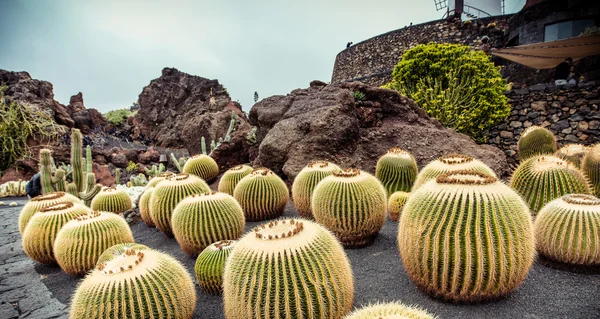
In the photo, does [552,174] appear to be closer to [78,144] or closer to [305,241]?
[305,241]

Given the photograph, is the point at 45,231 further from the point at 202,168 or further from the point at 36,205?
the point at 202,168

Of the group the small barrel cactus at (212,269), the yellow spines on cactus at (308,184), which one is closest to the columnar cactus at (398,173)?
the yellow spines on cactus at (308,184)

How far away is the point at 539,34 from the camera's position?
15.4m

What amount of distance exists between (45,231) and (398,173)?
4.61m

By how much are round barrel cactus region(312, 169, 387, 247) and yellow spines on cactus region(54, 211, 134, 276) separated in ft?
7.46

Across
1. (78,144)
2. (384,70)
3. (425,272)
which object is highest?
(384,70)

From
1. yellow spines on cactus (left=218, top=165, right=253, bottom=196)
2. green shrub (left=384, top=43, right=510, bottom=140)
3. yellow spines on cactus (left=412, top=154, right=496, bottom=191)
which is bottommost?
yellow spines on cactus (left=218, top=165, right=253, bottom=196)

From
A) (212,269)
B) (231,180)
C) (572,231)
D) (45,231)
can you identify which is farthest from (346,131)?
(45,231)

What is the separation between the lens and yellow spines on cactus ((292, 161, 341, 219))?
462 centimetres

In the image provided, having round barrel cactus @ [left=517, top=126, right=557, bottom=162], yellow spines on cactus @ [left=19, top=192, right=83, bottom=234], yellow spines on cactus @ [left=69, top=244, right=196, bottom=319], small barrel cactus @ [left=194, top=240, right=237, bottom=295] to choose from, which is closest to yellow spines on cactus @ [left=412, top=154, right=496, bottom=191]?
small barrel cactus @ [left=194, top=240, right=237, bottom=295]

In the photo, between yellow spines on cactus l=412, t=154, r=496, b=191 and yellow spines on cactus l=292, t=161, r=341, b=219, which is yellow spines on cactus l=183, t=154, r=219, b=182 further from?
yellow spines on cactus l=412, t=154, r=496, b=191

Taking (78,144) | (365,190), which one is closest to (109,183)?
(78,144)

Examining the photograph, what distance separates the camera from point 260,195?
4938mm

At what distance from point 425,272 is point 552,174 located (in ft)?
8.52
